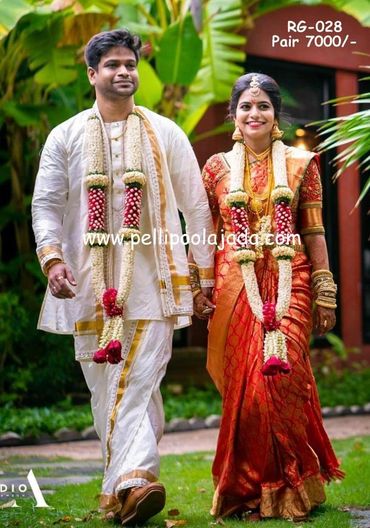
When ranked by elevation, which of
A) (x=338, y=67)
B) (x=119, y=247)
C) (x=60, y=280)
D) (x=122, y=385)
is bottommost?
(x=122, y=385)

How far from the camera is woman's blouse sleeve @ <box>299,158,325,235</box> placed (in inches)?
203

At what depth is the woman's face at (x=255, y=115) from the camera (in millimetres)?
5121

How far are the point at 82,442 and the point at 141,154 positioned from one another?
12.6 feet

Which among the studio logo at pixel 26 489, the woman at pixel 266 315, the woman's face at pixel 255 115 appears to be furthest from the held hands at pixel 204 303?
the studio logo at pixel 26 489

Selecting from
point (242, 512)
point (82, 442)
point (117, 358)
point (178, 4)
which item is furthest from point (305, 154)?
point (178, 4)

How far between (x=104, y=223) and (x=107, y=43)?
82cm

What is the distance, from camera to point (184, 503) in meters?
5.40

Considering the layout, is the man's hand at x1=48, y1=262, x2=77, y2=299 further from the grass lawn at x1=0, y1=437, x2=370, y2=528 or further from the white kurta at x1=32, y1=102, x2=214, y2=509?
the grass lawn at x1=0, y1=437, x2=370, y2=528

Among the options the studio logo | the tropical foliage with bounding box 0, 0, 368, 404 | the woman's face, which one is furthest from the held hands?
the tropical foliage with bounding box 0, 0, 368, 404

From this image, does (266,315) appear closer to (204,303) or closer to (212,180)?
(204,303)

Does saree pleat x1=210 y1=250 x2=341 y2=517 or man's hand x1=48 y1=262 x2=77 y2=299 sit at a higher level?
man's hand x1=48 y1=262 x2=77 y2=299

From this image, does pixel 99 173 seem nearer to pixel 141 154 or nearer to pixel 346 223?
pixel 141 154

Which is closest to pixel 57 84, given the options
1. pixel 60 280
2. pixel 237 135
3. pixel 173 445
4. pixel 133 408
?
pixel 173 445

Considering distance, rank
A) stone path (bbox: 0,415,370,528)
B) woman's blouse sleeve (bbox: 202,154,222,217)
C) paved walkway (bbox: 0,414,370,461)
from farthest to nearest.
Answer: paved walkway (bbox: 0,414,370,461), stone path (bbox: 0,415,370,528), woman's blouse sleeve (bbox: 202,154,222,217)
